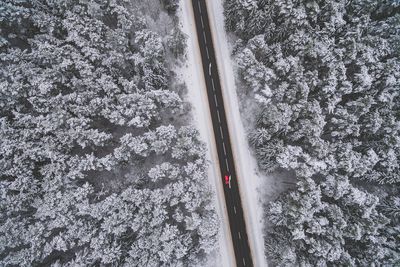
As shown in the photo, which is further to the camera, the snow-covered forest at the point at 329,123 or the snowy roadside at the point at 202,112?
the snowy roadside at the point at 202,112

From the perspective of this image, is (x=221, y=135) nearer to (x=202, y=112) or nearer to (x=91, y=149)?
(x=202, y=112)

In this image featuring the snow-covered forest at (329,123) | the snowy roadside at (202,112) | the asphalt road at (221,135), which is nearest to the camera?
the snow-covered forest at (329,123)

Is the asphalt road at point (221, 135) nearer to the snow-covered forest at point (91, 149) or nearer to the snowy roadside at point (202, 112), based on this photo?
the snowy roadside at point (202, 112)

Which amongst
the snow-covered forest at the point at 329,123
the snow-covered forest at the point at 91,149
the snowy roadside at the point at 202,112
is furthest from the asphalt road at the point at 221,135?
the snow-covered forest at the point at 91,149

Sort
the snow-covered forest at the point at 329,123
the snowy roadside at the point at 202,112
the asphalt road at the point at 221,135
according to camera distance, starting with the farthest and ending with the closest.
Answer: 1. the asphalt road at the point at 221,135
2. the snowy roadside at the point at 202,112
3. the snow-covered forest at the point at 329,123

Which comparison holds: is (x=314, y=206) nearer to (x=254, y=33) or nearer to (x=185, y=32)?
(x=254, y=33)

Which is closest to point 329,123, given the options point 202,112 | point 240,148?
point 240,148
